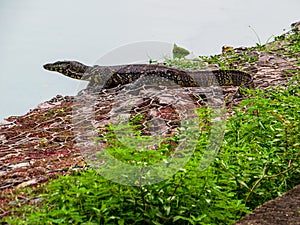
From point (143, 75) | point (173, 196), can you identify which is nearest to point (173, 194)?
point (173, 196)

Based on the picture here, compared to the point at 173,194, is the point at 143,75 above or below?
below

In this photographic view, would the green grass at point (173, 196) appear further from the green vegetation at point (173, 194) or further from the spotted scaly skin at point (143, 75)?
the spotted scaly skin at point (143, 75)

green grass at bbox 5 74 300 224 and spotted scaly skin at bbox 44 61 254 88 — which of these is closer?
green grass at bbox 5 74 300 224

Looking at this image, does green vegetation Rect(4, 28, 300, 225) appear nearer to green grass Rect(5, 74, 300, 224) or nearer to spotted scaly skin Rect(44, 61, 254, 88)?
green grass Rect(5, 74, 300, 224)

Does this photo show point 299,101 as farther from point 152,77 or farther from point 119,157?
point 152,77

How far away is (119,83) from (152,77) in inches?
14.4

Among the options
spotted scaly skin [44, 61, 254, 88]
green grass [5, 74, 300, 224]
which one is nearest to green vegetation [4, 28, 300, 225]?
green grass [5, 74, 300, 224]

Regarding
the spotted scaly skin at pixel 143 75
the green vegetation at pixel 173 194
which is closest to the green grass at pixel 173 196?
the green vegetation at pixel 173 194

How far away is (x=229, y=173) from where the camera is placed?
125 cm

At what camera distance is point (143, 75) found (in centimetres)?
379

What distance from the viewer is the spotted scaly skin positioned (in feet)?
11.3

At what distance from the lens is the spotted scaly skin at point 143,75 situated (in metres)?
3.44

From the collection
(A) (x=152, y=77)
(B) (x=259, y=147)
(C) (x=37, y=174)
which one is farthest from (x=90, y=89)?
(B) (x=259, y=147)

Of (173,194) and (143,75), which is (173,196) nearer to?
(173,194)
